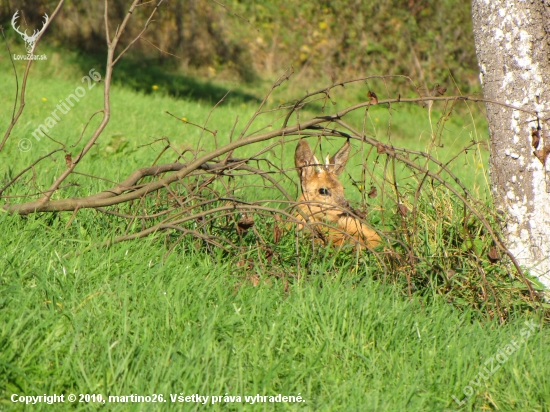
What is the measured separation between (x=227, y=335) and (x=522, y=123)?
245 cm

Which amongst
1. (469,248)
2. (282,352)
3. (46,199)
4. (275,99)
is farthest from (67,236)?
(275,99)

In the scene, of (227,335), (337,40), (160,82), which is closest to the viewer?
(227,335)

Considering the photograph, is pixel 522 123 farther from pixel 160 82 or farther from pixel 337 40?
pixel 337 40

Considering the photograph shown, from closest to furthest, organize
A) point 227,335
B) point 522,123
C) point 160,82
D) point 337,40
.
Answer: point 227,335, point 522,123, point 160,82, point 337,40

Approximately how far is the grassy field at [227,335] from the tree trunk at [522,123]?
25.5 inches

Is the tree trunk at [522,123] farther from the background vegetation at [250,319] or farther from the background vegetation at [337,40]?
the background vegetation at [337,40]

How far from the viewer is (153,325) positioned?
3166mm

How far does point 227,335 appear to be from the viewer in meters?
3.26

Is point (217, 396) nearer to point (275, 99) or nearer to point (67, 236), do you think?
point (67, 236)

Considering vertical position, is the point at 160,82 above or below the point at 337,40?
below

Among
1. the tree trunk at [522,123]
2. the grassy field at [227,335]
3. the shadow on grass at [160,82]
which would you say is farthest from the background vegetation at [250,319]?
the shadow on grass at [160,82]

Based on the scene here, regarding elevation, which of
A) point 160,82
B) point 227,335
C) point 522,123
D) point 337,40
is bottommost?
point 227,335

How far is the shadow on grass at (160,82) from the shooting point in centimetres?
1251

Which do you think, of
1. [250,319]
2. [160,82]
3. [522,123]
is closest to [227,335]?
[250,319]
